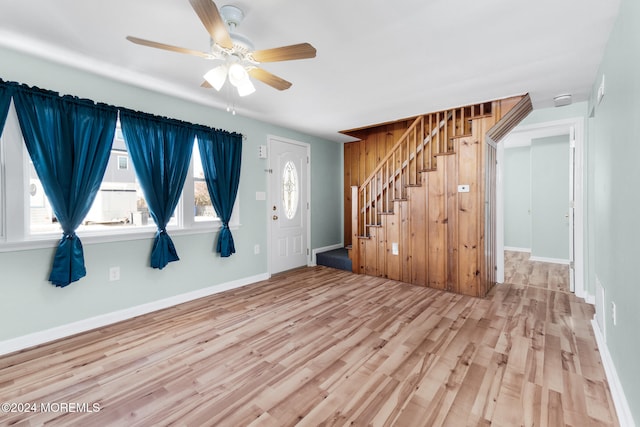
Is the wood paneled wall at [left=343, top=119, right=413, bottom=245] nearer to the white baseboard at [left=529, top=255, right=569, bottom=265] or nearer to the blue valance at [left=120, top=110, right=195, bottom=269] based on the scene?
the blue valance at [left=120, top=110, right=195, bottom=269]

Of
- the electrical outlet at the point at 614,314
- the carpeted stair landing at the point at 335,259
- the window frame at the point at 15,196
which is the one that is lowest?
the carpeted stair landing at the point at 335,259

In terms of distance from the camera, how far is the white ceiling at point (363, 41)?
1.84 metres

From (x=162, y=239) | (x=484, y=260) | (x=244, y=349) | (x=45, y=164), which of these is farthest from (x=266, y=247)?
(x=484, y=260)

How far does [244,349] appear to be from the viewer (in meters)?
2.39

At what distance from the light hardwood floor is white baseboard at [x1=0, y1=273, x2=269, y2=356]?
0.10 m

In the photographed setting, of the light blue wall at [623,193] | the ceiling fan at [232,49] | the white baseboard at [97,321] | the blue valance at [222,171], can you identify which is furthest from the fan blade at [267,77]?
the white baseboard at [97,321]

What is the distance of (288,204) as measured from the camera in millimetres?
5008

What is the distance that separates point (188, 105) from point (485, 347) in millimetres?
4070

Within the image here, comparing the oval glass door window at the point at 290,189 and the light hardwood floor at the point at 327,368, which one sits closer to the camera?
the light hardwood floor at the point at 327,368

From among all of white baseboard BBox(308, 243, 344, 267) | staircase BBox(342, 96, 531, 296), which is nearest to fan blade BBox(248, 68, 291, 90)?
staircase BBox(342, 96, 531, 296)

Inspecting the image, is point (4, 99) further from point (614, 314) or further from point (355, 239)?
point (614, 314)

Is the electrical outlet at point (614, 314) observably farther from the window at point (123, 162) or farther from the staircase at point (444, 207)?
the window at point (123, 162)

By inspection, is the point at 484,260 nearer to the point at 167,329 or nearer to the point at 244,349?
the point at 244,349

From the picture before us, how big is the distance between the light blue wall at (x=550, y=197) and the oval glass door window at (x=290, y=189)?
4824 millimetres
